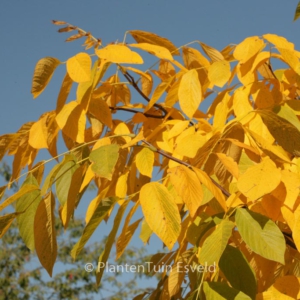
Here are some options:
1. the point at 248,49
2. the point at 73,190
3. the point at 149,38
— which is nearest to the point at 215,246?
the point at 73,190

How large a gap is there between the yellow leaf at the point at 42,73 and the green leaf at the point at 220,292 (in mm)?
432

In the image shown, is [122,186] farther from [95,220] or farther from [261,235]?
[261,235]

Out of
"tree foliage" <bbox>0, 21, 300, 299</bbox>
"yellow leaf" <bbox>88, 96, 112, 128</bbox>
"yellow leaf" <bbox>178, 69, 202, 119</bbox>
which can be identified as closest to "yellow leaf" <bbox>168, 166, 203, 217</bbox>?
"tree foliage" <bbox>0, 21, 300, 299</bbox>

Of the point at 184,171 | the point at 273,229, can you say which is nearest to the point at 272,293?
the point at 273,229

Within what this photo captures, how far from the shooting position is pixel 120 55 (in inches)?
35.7

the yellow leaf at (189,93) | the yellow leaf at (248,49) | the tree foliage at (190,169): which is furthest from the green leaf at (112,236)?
the yellow leaf at (248,49)

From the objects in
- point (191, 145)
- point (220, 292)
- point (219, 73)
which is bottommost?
point (220, 292)

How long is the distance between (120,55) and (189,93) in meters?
0.13

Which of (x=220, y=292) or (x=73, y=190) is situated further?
(x=73, y=190)

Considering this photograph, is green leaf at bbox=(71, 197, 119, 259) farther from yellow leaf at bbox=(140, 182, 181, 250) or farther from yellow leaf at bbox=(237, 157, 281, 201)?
yellow leaf at bbox=(237, 157, 281, 201)

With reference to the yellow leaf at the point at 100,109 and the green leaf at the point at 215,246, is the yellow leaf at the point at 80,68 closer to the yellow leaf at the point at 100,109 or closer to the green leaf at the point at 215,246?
the yellow leaf at the point at 100,109

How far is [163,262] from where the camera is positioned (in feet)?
3.88

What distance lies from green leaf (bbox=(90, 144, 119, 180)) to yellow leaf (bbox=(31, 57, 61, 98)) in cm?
18

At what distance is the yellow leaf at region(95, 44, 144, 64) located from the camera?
0.90 meters
